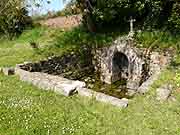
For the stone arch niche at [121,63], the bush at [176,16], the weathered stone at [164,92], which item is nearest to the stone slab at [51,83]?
the weathered stone at [164,92]

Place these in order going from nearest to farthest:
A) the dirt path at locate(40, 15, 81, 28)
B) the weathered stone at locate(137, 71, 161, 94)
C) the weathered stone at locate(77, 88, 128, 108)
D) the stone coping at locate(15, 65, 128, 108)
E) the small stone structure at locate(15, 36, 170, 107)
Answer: the weathered stone at locate(77, 88, 128, 108) < the stone coping at locate(15, 65, 128, 108) < the weathered stone at locate(137, 71, 161, 94) < the small stone structure at locate(15, 36, 170, 107) < the dirt path at locate(40, 15, 81, 28)

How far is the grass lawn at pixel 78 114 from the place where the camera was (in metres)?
12.9

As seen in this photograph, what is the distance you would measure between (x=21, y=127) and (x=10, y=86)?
4.39 metres

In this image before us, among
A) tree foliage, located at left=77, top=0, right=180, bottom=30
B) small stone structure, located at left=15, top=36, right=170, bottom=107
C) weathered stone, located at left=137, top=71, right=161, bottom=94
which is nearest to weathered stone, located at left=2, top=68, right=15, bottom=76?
small stone structure, located at left=15, top=36, right=170, bottom=107

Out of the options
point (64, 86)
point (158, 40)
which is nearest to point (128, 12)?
point (158, 40)

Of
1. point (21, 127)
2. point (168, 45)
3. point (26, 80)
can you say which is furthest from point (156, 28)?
point (21, 127)

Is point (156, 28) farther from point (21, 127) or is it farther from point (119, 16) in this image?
point (21, 127)

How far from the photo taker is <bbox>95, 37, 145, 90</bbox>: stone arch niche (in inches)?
787

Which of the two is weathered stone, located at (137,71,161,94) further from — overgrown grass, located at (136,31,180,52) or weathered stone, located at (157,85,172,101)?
overgrown grass, located at (136,31,180,52)

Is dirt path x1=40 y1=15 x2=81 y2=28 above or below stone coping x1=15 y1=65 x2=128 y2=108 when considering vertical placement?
below

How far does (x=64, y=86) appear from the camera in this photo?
16344mm

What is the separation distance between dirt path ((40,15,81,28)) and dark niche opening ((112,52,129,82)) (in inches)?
165

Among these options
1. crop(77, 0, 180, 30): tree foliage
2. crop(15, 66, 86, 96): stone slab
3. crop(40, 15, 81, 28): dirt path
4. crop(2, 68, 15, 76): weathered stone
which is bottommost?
crop(40, 15, 81, 28): dirt path

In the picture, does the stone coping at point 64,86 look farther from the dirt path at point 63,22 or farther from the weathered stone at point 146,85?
the dirt path at point 63,22
